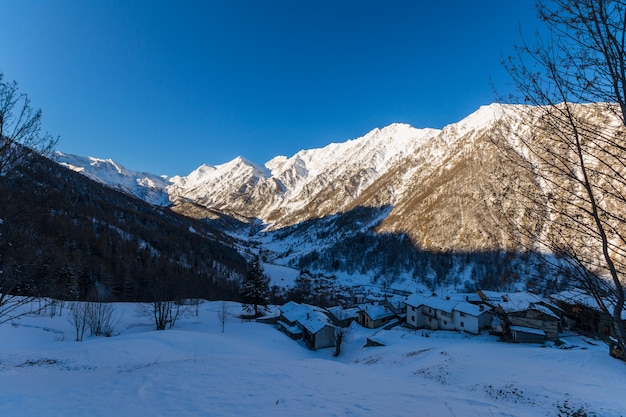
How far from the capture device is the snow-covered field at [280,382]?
844 centimetres

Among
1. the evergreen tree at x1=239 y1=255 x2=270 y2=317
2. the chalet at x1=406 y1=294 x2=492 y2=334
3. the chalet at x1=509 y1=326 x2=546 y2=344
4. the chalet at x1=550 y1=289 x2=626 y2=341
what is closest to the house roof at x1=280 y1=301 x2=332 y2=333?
the evergreen tree at x1=239 y1=255 x2=270 y2=317

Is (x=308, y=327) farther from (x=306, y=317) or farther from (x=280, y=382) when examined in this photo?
(x=280, y=382)

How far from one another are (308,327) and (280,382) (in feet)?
83.0

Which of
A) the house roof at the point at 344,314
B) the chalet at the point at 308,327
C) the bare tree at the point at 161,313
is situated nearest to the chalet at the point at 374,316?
the house roof at the point at 344,314

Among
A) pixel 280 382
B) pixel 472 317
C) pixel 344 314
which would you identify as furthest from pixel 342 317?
pixel 280 382

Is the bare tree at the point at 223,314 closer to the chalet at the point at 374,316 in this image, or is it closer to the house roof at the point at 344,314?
the house roof at the point at 344,314

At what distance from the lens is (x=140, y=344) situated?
863 inches

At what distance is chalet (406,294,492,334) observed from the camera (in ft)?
124

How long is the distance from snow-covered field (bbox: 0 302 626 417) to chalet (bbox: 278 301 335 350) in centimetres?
883

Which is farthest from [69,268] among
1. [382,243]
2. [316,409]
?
[382,243]

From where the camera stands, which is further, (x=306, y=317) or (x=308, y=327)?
(x=306, y=317)

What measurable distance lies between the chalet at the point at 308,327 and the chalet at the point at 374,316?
33.6 feet

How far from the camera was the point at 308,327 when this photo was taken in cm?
3497

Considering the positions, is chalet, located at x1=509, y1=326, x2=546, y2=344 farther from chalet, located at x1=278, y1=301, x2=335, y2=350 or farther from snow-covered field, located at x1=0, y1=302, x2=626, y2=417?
chalet, located at x1=278, y1=301, x2=335, y2=350
